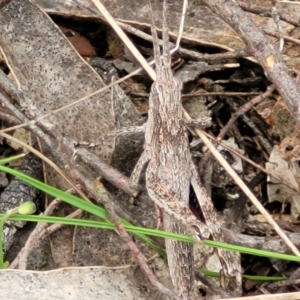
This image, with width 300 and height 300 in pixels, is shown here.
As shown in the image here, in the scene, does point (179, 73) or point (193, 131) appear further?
point (179, 73)

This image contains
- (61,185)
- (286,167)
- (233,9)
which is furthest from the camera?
(286,167)

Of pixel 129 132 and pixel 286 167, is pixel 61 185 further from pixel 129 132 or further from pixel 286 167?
pixel 286 167

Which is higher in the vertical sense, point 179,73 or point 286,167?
point 179,73

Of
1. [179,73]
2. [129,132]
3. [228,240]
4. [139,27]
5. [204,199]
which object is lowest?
[228,240]

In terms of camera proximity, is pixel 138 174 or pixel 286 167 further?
pixel 286 167

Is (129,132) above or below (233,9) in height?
below

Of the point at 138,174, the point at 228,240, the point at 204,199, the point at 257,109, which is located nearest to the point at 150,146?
the point at 138,174

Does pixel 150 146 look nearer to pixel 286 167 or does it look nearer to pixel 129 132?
pixel 129 132

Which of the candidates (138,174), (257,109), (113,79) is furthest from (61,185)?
(257,109)

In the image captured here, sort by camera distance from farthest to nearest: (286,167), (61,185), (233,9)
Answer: (286,167), (61,185), (233,9)
